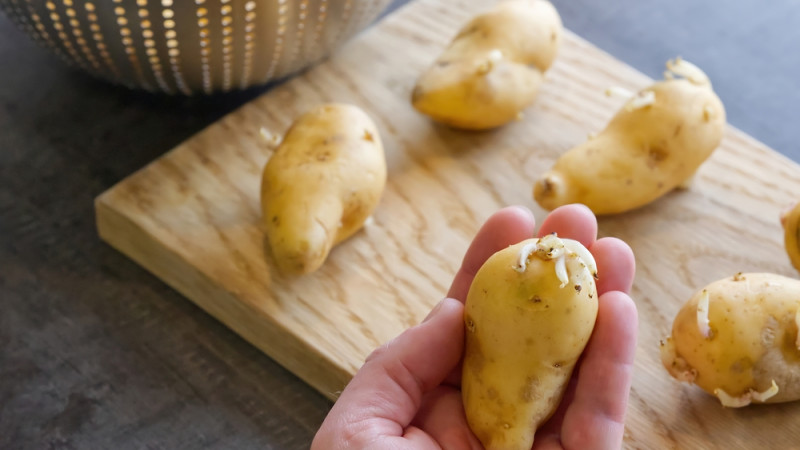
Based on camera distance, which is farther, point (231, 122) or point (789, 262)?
point (231, 122)

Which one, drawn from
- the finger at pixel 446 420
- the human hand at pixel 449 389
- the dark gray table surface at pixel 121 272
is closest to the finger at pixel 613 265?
the human hand at pixel 449 389

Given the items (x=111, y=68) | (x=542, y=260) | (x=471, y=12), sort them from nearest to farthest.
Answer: (x=542, y=260)
(x=111, y=68)
(x=471, y=12)

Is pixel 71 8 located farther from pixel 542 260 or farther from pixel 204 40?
pixel 542 260

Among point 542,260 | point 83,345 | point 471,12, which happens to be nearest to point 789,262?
point 542,260

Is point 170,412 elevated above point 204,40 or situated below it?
below

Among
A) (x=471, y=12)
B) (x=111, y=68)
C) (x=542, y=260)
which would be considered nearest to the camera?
(x=542, y=260)

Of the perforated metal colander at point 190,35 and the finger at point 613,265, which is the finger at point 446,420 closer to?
the finger at point 613,265

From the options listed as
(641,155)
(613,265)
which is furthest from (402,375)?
(641,155)
